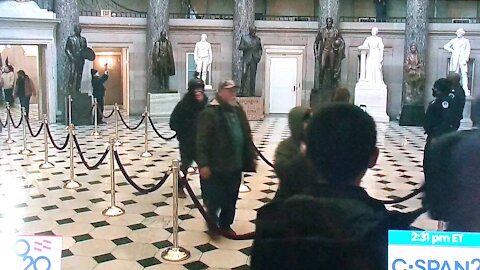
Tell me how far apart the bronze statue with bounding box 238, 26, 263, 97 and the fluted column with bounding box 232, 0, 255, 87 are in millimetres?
902

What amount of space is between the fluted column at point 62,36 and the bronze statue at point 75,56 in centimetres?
49

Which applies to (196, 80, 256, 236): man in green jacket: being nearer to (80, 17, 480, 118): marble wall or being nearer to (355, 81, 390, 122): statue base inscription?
(355, 81, 390, 122): statue base inscription

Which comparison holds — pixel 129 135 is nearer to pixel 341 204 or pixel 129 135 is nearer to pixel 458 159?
pixel 458 159

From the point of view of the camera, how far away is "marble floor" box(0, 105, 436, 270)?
17.5 feet

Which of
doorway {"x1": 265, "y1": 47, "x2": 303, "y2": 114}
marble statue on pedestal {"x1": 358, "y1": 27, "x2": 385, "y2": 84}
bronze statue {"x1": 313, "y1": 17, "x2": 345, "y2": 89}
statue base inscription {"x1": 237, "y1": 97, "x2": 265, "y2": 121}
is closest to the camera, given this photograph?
bronze statue {"x1": 313, "y1": 17, "x2": 345, "y2": 89}

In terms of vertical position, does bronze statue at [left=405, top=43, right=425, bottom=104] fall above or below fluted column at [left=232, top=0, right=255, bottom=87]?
below

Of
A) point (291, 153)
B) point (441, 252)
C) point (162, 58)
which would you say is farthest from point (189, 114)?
point (162, 58)

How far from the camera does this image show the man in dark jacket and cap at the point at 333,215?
4.56 feet

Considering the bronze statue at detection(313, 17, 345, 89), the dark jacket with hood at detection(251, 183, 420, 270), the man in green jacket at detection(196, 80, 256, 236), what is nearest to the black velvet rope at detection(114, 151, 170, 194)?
the man in green jacket at detection(196, 80, 256, 236)

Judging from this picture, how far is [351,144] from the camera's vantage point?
147 cm

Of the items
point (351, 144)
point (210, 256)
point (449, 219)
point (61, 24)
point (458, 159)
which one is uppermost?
point (61, 24)

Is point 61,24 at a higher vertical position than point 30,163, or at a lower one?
higher

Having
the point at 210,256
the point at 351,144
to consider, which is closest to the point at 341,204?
the point at 351,144

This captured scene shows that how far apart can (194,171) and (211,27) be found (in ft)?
35.1
